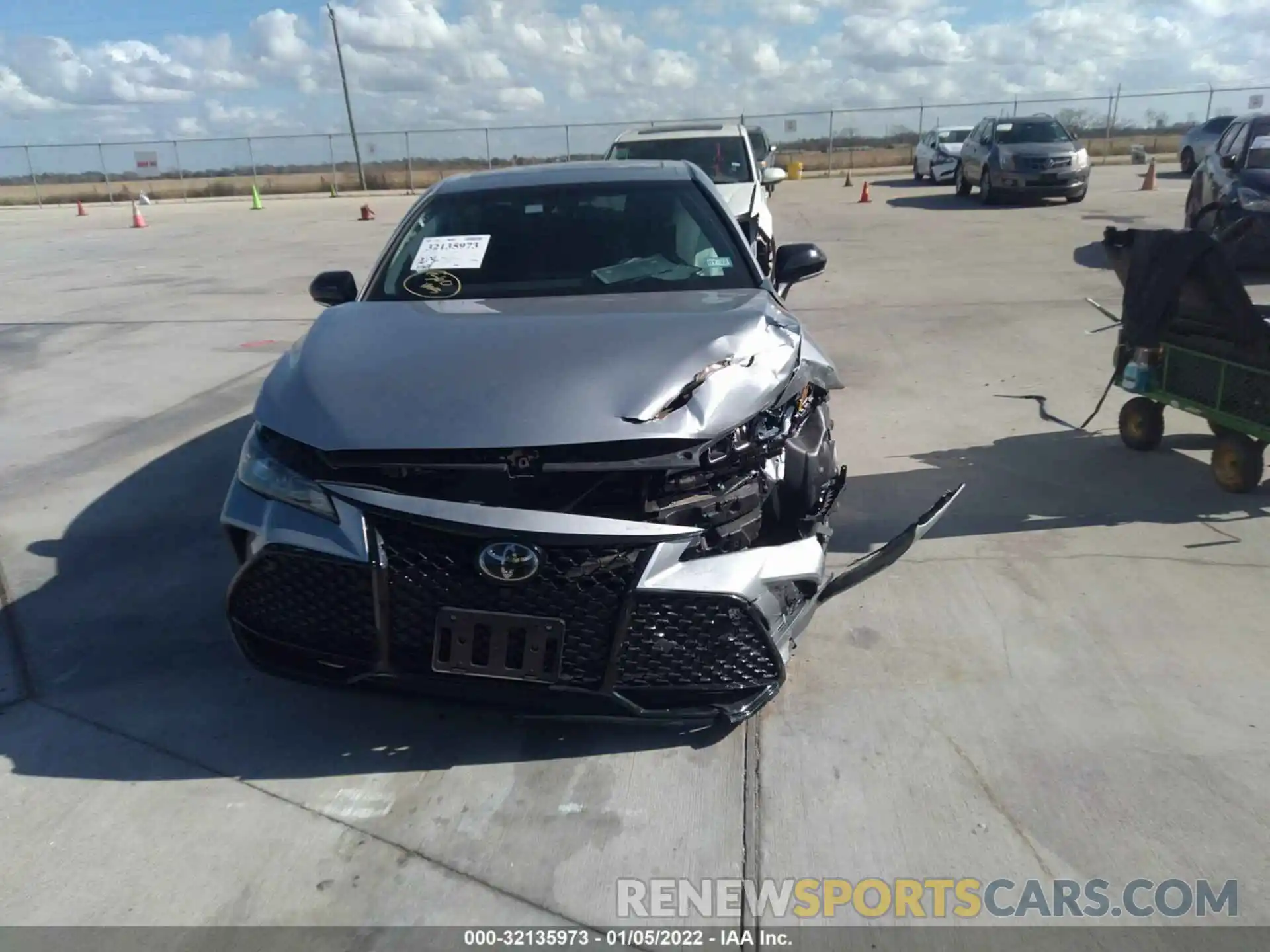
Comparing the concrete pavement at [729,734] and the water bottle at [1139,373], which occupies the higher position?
the water bottle at [1139,373]

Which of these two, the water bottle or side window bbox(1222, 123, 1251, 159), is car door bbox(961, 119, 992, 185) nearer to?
side window bbox(1222, 123, 1251, 159)

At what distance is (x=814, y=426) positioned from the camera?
11.7 feet

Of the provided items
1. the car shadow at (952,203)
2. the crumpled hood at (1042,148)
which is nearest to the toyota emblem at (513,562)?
the car shadow at (952,203)

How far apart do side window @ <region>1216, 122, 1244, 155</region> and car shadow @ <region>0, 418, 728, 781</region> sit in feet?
39.8

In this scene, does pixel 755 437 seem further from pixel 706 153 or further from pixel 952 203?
pixel 952 203

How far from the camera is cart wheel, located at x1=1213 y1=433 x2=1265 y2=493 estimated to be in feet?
15.6

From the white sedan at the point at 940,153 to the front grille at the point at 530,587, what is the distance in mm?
24769

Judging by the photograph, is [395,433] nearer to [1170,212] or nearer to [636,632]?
[636,632]

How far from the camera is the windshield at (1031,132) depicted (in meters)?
19.7

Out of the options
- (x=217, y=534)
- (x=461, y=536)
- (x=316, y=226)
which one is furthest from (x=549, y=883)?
(x=316, y=226)

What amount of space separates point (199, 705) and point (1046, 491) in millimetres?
4001

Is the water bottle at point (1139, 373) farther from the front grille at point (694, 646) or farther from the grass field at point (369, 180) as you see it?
the grass field at point (369, 180)

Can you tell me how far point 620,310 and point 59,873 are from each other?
242cm

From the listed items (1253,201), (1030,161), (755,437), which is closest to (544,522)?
(755,437)
